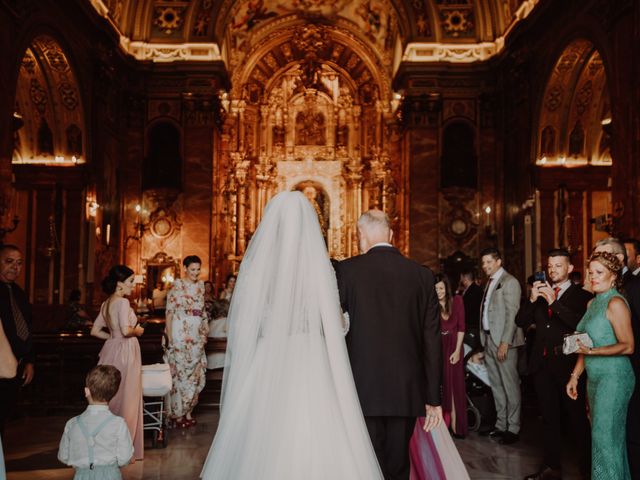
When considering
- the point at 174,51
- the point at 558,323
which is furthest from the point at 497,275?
the point at 174,51

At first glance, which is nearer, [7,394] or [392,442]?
[392,442]

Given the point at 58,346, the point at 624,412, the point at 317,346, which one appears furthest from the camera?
the point at 58,346

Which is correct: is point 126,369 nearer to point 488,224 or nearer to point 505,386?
point 505,386

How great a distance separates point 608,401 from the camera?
488 centimetres

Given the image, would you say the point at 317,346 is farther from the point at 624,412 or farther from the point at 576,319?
the point at 576,319

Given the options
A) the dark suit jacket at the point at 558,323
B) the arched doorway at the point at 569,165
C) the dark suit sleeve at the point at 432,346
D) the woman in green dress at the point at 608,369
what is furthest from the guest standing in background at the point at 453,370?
the arched doorway at the point at 569,165

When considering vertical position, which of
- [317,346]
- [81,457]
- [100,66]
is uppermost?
[100,66]

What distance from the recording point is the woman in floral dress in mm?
8609

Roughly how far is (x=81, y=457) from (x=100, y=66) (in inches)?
538

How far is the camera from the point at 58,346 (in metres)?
9.84

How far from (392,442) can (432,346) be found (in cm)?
64

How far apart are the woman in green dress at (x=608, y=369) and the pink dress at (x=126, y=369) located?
4.03m

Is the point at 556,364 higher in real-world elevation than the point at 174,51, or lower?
lower

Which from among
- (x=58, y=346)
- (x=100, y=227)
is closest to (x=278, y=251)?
(x=58, y=346)
